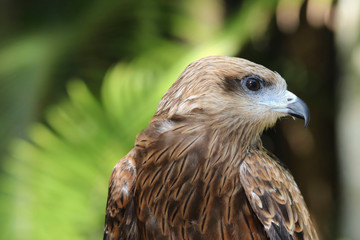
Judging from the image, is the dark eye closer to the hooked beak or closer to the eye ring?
the eye ring

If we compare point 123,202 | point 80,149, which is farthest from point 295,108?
point 80,149

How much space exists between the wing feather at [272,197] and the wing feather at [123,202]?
2.06ft

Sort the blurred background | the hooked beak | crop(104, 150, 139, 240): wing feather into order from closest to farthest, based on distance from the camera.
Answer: the hooked beak, crop(104, 150, 139, 240): wing feather, the blurred background

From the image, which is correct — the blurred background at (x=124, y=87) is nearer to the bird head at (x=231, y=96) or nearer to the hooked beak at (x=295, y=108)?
the bird head at (x=231, y=96)

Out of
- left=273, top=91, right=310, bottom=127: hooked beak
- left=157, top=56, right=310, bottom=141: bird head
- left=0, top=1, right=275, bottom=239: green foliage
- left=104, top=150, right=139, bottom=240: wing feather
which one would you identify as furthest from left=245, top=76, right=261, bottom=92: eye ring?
left=0, top=1, right=275, bottom=239: green foliage

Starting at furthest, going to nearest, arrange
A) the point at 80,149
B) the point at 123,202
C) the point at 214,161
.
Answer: the point at 80,149, the point at 123,202, the point at 214,161

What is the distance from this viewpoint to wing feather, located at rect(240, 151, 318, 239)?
9.70 ft

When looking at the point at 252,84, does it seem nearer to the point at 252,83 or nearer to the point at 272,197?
the point at 252,83

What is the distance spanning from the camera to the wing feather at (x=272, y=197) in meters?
2.96

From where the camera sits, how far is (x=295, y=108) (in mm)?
2980

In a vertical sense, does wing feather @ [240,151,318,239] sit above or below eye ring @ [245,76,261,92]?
below

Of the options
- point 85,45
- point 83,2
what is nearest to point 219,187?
point 85,45

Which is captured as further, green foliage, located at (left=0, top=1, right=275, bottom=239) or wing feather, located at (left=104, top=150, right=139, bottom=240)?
green foliage, located at (left=0, top=1, right=275, bottom=239)

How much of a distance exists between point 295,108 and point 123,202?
1.06 m
